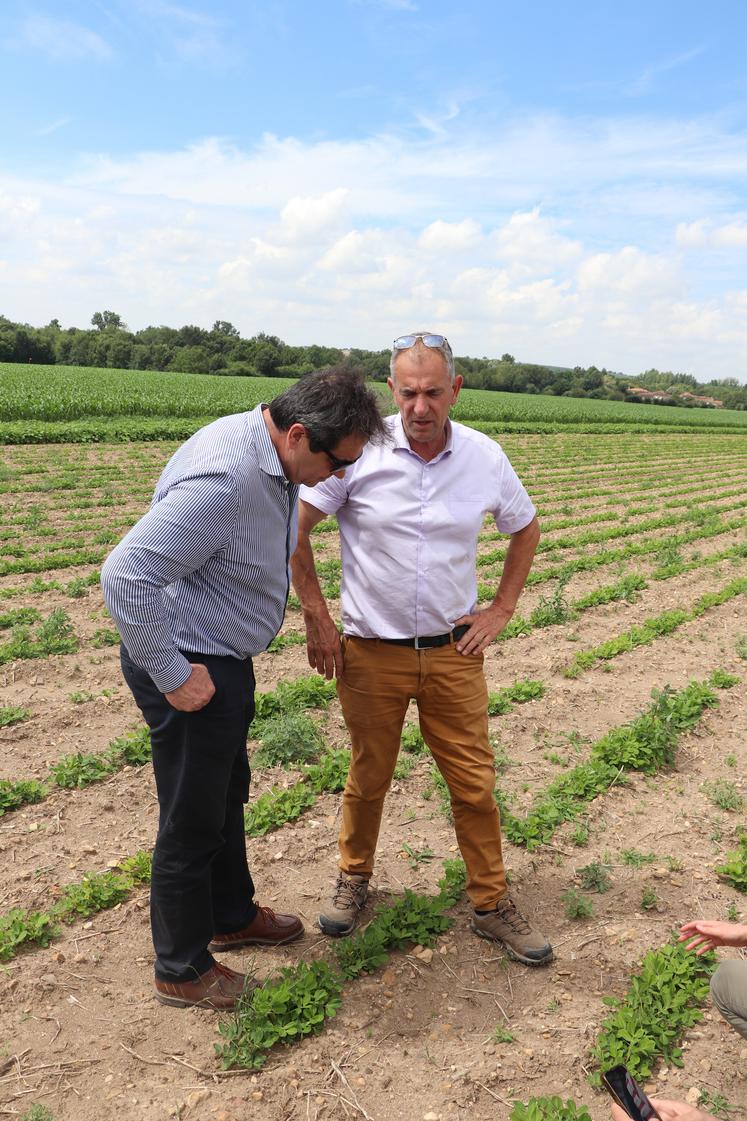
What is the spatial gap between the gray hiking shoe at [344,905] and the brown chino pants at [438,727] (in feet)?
1.40

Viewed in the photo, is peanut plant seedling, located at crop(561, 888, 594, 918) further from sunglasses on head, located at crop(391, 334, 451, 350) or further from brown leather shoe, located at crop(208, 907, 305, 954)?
sunglasses on head, located at crop(391, 334, 451, 350)

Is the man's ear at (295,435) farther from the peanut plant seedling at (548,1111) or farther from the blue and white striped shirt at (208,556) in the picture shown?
the peanut plant seedling at (548,1111)

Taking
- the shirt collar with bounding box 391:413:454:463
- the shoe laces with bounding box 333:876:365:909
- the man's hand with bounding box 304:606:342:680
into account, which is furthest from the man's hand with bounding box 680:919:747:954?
the shirt collar with bounding box 391:413:454:463

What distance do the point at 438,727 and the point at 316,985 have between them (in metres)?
1.12

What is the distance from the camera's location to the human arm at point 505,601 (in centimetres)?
331

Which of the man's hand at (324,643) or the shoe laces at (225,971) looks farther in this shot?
the man's hand at (324,643)

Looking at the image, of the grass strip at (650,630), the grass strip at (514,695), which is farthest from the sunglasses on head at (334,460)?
the grass strip at (650,630)

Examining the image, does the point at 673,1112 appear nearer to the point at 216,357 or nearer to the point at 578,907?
the point at 578,907

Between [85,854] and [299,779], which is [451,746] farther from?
[85,854]

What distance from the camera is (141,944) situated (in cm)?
345

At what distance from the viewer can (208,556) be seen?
98.4 inches

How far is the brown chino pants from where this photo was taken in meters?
3.29

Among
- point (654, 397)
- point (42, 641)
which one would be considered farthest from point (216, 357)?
point (42, 641)

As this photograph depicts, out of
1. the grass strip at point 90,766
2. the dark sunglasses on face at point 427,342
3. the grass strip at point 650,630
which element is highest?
the dark sunglasses on face at point 427,342
